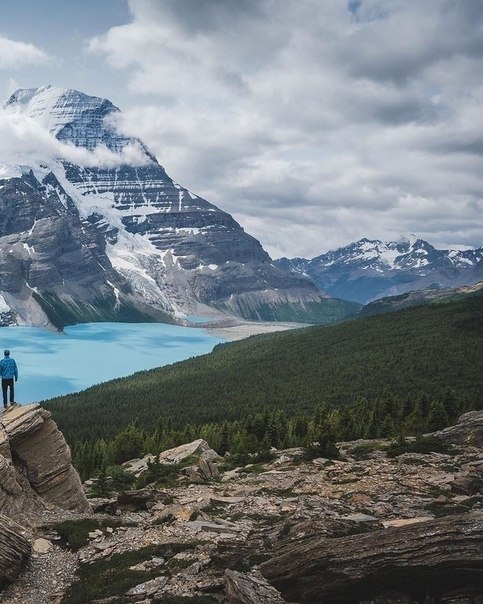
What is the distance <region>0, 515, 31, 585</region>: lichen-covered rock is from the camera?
20297 millimetres

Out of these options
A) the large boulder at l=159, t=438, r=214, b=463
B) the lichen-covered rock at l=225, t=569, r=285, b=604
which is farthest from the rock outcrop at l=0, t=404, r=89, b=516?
the large boulder at l=159, t=438, r=214, b=463

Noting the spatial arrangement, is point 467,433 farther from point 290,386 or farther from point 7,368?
point 290,386

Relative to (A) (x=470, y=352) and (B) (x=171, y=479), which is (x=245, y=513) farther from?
(A) (x=470, y=352)

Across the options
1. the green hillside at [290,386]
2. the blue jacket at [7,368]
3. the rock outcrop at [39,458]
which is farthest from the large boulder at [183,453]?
the green hillside at [290,386]

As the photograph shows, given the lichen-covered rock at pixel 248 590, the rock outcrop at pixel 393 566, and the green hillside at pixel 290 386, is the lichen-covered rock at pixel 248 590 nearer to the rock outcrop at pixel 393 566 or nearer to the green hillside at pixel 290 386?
the rock outcrop at pixel 393 566

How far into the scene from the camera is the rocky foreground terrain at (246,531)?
1546 centimetres

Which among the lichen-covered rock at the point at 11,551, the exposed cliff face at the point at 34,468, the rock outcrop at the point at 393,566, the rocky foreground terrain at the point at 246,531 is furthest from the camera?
the exposed cliff face at the point at 34,468

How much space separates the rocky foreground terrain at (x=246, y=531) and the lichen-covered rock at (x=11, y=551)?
0.06 m

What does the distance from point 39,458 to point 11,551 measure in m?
11.3

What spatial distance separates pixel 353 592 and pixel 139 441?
2695 inches

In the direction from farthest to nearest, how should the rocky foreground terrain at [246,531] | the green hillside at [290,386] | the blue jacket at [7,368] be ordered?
the green hillside at [290,386] → the blue jacket at [7,368] → the rocky foreground terrain at [246,531]

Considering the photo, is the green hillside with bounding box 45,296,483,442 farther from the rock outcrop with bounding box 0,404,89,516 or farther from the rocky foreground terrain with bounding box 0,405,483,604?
the rock outcrop with bounding box 0,404,89,516

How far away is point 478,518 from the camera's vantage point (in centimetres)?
1627

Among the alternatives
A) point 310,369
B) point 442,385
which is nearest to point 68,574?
point 442,385
